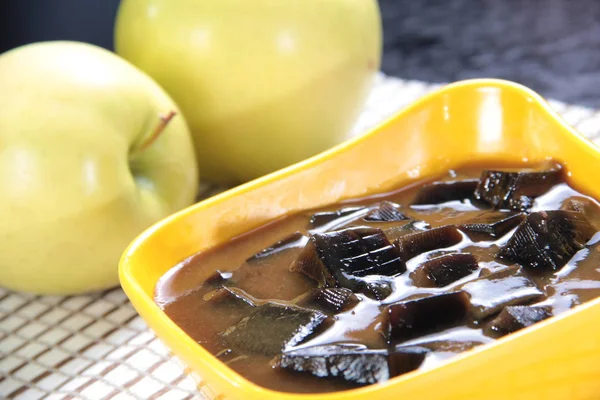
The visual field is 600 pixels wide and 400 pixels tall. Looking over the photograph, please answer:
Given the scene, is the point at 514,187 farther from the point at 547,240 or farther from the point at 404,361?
the point at 404,361

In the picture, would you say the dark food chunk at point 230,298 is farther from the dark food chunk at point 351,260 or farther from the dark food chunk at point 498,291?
the dark food chunk at point 498,291

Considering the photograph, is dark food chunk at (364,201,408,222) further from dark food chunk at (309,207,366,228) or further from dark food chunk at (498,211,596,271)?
dark food chunk at (498,211,596,271)

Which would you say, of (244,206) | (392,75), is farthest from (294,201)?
(392,75)

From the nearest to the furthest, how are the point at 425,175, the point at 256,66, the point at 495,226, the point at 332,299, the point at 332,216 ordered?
the point at 332,299
the point at 495,226
the point at 332,216
the point at 425,175
the point at 256,66

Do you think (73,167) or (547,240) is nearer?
(547,240)

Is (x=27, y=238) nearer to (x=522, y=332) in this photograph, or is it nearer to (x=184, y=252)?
(x=184, y=252)

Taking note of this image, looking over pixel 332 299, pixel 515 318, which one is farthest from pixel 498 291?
pixel 332 299

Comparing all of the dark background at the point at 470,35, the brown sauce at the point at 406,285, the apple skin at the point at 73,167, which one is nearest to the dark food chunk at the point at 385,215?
the brown sauce at the point at 406,285
